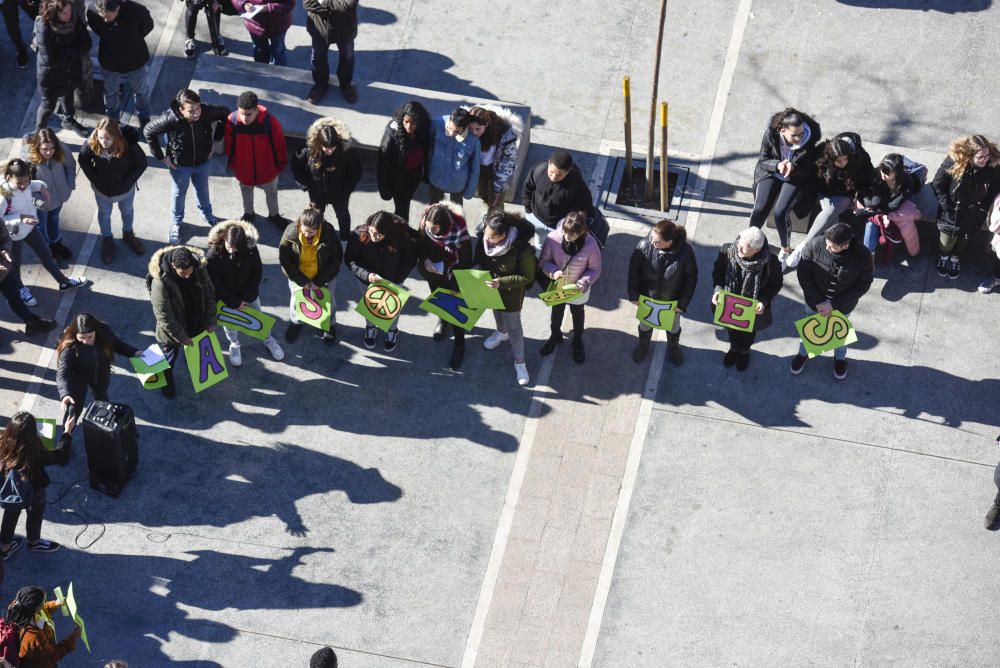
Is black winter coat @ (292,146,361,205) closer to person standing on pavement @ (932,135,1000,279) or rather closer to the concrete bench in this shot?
Answer: the concrete bench

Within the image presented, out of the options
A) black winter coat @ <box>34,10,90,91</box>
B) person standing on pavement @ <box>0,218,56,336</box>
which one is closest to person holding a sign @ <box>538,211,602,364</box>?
person standing on pavement @ <box>0,218,56,336</box>

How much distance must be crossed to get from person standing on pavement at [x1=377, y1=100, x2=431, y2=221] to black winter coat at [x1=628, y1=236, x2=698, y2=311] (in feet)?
7.86

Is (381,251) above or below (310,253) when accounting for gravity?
above

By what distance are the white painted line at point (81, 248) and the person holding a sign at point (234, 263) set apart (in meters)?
2.06

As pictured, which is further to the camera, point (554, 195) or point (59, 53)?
point (59, 53)

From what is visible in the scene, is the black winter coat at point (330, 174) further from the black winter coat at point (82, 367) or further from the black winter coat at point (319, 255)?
the black winter coat at point (82, 367)

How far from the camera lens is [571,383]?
14992 millimetres

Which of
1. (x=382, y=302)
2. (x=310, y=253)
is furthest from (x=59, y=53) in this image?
(x=382, y=302)

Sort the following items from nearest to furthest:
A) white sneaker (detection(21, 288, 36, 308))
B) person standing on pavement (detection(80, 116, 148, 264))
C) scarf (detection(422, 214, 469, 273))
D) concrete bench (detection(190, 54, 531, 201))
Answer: scarf (detection(422, 214, 469, 273)) < person standing on pavement (detection(80, 116, 148, 264)) < white sneaker (detection(21, 288, 36, 308)) < concrete bench (detection(190, 54, 531, 201))

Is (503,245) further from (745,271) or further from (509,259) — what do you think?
(745,271)

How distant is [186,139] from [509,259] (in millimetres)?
3500

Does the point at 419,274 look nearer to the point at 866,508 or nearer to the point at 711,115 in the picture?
the point at 711,115

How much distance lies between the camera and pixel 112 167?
14.8 m

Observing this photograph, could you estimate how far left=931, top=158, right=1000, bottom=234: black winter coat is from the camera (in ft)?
49.1
